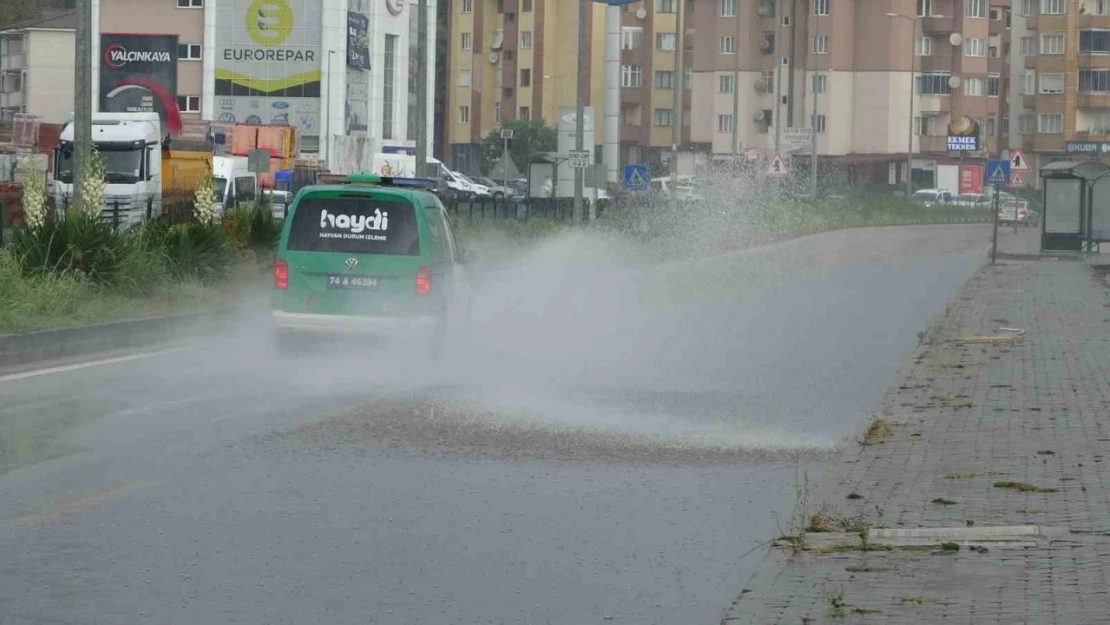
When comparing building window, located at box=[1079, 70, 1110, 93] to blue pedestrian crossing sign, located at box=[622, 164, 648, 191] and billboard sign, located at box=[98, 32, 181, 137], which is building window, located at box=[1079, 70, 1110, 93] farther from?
blue pedestrian crossing sign, located at box=[622, 164, 648, 191]

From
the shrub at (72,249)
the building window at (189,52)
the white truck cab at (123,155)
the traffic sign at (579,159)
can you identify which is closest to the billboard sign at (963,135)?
the building window at (189,52)

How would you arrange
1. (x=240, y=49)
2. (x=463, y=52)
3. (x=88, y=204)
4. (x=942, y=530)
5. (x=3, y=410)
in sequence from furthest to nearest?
(x=463, y=52) → (x=240, y=49) → (x=88, y=204) → (x=3, y=410) → (x=942, y=530)

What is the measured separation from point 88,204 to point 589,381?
10880 millimetres

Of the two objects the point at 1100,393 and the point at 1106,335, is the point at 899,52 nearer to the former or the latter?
the point at 1106,335

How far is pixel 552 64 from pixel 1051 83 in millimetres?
32872

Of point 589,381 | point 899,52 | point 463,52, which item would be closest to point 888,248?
point 589,381

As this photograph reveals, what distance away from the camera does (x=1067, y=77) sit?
122562 millimetres

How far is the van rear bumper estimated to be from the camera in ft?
59.0

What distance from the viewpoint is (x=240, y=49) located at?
329 feet

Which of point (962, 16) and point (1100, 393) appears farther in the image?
point (962, 16)

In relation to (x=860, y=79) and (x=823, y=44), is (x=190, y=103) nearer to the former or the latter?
(x=823, y=44)

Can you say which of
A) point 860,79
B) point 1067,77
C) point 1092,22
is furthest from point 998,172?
point 1092,22

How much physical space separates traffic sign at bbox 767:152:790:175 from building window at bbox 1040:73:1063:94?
56941mm

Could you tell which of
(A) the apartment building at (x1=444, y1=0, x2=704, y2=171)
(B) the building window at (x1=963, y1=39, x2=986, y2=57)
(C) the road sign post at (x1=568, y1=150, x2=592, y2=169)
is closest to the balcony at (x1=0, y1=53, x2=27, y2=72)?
(A) the apartment building at (x1=444, y1=0, x2=704, y2=171)
